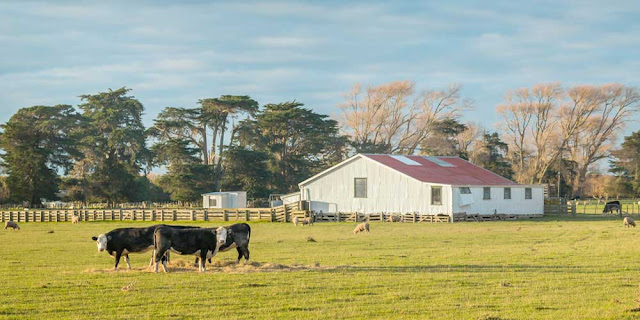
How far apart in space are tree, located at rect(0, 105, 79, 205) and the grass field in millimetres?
54592

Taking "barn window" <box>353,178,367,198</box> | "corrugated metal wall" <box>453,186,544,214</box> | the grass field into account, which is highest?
"barn window" <box>353,178,367,198</box>

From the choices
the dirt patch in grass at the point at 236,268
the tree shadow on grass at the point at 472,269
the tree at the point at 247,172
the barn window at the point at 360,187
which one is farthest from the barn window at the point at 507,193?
the dirt patch in grass at the point at 236,268

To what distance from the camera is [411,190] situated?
168 ft

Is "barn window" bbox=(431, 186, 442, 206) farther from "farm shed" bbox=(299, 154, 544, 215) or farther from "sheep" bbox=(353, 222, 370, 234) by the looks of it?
"sheep" bbox=(353, 222, 370, 234)

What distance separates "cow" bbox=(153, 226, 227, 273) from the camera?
18188mm

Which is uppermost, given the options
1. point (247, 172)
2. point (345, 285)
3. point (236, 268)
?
point (247, 172)

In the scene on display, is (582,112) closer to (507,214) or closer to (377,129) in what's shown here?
(377,129)

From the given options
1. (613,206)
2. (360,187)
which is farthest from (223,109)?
(613,206)

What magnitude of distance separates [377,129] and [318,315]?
8441 cm

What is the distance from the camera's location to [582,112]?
305 feet

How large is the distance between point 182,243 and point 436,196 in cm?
3398

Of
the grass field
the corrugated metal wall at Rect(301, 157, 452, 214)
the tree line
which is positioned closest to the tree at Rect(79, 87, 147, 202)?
the tree line

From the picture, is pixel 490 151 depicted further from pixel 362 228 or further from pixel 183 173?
pixel 362 228

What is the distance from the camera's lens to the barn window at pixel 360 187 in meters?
53.7
